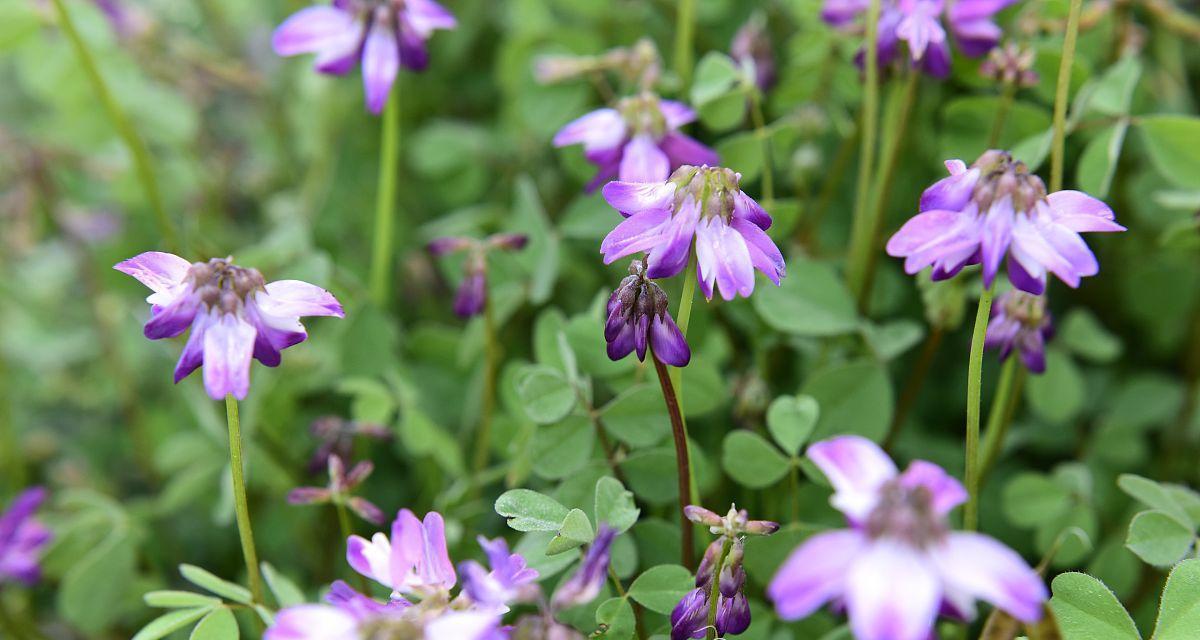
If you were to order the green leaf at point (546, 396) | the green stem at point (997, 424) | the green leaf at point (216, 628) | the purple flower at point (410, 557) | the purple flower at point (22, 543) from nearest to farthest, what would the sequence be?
the purple flower at point (410, 557) → the green leaf at point (216, 628) → the green leaf at point (546, 396) → the green stem at point (997, 424) → the purple flower at point (22, 543)

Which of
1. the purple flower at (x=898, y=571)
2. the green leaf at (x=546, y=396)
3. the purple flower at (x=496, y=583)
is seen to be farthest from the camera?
the green leaf at (x=546, y=396)

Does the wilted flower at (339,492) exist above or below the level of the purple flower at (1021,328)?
below

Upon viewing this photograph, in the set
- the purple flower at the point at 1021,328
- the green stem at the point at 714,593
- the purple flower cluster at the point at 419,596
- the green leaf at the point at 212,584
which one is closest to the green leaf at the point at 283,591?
the green leaf at the point at 212,584

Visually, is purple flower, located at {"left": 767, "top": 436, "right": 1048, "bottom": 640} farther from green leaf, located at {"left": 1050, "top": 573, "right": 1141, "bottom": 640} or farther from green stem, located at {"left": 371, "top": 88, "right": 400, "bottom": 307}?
green stem, located at {"left": 371, "top": 88, "right": 400, "bottom": 307}

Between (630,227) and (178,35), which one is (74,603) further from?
(178,35)

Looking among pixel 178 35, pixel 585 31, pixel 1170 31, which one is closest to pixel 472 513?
pixel 585 31

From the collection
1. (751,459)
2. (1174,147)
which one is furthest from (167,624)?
(1174,147)

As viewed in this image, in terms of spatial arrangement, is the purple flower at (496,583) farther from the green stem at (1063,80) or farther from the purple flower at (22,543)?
the purple flower at (22,543)
